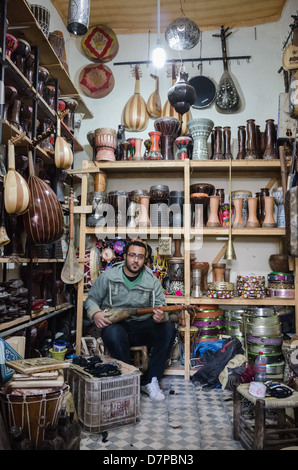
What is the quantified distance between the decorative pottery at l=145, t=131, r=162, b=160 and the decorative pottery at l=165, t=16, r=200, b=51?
1.05 metres

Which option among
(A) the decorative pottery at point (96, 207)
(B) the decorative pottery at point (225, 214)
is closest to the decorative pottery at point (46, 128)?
(A) the decorative pottery at point (96, 207)

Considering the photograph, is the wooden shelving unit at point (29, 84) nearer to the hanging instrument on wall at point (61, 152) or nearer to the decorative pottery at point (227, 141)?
the hanging instrument on wall at point (61, 152)

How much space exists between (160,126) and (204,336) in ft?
7.96

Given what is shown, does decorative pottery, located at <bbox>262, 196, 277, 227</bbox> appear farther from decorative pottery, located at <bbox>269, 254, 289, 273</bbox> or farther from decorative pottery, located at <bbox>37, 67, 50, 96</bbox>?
decorative pottery, located at <bbox>37, 67, 50, 96</bbox>

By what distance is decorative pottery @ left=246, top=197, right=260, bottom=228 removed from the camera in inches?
160

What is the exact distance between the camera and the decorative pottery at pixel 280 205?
404 cm

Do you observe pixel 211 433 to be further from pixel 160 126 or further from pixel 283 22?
pixel 283 22

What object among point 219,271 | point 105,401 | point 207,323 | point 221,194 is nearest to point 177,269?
point 219,271

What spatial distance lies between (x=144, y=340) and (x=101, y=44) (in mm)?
4008

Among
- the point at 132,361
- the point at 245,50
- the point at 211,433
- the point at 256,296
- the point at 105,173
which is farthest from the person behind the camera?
the point at 245,50

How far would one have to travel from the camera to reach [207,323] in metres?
3.95
